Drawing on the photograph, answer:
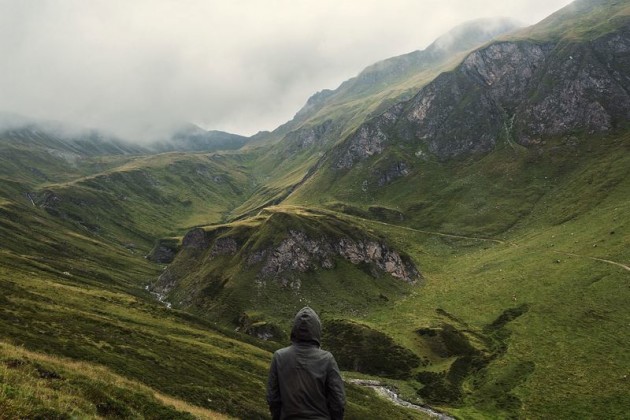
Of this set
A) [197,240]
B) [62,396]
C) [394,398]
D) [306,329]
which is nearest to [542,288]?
[394,398]

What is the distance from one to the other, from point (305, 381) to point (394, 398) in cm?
7862

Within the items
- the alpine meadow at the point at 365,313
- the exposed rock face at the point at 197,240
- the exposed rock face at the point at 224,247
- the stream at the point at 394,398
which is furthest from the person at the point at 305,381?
the exposed rock face at the point at 197,240

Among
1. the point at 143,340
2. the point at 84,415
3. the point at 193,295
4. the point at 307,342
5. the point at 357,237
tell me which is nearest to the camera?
the point at 307,342

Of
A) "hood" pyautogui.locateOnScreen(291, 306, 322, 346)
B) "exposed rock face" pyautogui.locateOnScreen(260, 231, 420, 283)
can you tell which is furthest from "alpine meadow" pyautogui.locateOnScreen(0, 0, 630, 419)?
"hood" pyautogui.locateOnScreen(291, 306, 322, 346)

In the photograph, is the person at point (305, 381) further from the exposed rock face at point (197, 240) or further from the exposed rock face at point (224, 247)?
the exposed rock face at point (197, 240)

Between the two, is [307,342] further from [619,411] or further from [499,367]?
[499,367]

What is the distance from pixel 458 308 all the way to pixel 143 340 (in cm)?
Result: 8138

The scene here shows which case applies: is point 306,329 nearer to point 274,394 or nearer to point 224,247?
point 274,394

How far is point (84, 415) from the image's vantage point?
757 inches

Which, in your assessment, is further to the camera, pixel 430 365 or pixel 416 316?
pixel 416 316

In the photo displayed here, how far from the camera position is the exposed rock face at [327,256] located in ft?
451

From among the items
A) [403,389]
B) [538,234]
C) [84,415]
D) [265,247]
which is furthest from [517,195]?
[84,415]

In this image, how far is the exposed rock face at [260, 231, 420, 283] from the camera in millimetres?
137375

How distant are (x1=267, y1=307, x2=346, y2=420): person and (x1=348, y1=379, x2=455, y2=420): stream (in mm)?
70962
